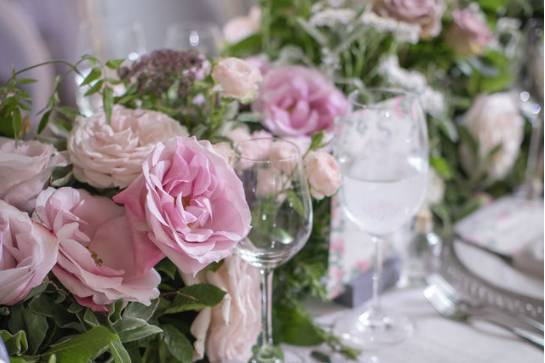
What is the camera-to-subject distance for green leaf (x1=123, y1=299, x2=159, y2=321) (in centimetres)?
61

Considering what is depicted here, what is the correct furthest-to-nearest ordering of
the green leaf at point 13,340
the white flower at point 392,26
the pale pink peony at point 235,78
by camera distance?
the white flower at point 392,26, the pale pink peony at point 235,78, the green leaf at point 13,340

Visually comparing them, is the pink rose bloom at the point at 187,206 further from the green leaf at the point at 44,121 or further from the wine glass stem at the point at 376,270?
the wine glass stem at the point at 376,270

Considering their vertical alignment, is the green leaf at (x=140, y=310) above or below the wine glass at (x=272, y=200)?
below

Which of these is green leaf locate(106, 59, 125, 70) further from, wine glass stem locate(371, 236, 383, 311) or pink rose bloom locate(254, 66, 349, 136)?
wine glass stem locate(371, 236, 383, 311)

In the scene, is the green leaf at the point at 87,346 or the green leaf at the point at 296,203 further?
the green leaf at the point at 296,203

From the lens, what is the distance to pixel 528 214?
3.68 feet

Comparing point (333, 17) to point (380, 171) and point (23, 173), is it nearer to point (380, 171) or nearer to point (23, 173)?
point (380, 171)

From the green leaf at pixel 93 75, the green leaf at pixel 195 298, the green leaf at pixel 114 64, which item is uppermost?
the green leaf at pixel 114 64

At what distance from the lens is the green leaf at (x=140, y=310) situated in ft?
2.00

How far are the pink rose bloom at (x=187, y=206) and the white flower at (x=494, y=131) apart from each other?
787mm

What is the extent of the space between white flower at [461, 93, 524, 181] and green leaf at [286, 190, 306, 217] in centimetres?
69

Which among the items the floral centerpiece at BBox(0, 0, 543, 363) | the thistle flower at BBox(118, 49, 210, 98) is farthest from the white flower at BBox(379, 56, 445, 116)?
the thistle flower at BBox(118, 49, 210, 98)

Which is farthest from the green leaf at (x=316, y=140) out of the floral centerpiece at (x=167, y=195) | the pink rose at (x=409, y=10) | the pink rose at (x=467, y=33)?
the pink rose at (x=467, y=33)

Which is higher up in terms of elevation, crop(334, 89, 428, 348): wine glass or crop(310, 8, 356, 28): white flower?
crop(310, 8, 356, 28): white flower
